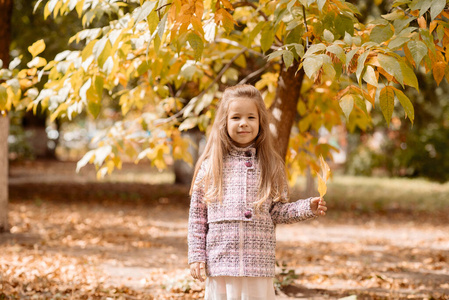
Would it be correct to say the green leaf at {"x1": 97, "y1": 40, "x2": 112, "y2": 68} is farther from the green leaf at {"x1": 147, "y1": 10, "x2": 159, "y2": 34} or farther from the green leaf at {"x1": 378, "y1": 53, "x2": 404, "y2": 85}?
the green leaf at {"x1": 378, "y1": 53, "x2": 404, "y2": 85}

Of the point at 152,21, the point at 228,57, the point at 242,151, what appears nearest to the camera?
the point at 152,21

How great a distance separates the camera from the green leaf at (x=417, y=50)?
7.41ft

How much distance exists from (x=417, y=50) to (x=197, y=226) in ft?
4.62

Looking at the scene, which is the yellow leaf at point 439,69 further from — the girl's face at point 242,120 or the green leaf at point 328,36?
the girl's face at point 242,120

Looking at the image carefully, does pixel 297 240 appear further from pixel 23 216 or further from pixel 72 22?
pixel 72 22

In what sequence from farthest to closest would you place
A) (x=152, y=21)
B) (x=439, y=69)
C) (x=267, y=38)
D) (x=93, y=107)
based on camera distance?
1. (x=93, y=107)
2. (x=267, y=38)
3. (x=439, y=69)
4. (x=152, y=21)

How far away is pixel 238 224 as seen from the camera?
271 centimetres

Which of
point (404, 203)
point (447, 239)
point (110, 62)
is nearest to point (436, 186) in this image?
point (404, 203)

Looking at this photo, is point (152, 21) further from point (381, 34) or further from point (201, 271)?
point (201, 271)

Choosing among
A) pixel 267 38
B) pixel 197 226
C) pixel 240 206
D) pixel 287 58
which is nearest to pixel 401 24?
pixel 287 58

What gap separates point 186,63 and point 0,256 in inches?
135

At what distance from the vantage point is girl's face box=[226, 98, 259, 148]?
2.78 meters

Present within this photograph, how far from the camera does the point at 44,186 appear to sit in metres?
14.6

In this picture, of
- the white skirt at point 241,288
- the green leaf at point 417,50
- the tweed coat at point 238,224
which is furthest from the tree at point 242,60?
the white skirt at point 241,288
